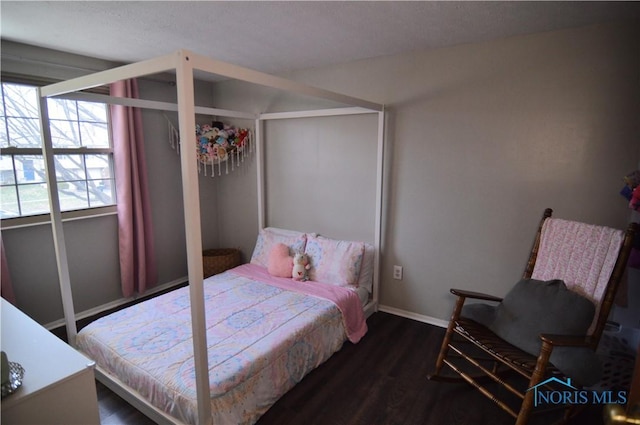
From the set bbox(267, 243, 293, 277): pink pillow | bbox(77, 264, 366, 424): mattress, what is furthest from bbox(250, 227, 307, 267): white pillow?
bbox(77, 264, 366, 424): mattress

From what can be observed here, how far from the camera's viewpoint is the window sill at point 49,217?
7.79 feet

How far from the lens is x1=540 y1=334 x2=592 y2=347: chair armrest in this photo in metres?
1.53

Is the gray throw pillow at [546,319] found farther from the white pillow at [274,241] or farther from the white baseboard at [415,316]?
the white pillow at [274,241]

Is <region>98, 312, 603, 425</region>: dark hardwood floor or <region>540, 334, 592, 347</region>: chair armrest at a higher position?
<region>540, 334, 592, 347</region>: chair armrest

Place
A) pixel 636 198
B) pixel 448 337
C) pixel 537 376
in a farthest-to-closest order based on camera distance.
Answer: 1. pixel 448 337
2. pixel 636 198
3. pixel 537 376

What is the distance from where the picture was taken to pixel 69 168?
2734 millimetres

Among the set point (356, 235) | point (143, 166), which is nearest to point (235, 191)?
point (143, 166)

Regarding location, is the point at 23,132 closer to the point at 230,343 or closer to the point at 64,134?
the point at 64,134

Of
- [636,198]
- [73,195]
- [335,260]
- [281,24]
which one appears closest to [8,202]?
[73,195]

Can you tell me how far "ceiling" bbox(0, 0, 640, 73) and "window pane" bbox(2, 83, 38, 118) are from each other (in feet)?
1.10

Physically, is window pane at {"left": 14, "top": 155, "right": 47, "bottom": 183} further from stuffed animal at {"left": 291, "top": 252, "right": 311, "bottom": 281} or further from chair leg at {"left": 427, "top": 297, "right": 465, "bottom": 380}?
chair leg at {"left": 427, "top": 297, "right": 465, "bottom": 380}

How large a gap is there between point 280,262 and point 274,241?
1.08ft

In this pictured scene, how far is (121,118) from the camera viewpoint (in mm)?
2797

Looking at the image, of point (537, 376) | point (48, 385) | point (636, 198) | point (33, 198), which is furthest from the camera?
point (33, 198)
